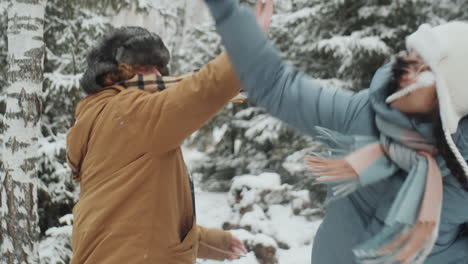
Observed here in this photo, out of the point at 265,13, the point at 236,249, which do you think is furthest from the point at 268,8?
the point at 236,249

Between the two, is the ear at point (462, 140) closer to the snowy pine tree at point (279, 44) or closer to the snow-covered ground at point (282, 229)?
the snow-covered ground at point (282, 229)

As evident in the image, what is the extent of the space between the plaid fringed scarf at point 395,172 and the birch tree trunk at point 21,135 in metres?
3.26

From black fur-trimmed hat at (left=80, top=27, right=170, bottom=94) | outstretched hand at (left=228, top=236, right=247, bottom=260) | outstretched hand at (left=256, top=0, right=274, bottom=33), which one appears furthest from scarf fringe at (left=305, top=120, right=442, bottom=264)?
outstretched hand at (left=228, top=236, right=247, bottom=260)

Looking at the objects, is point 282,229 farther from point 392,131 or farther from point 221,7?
point 221,7

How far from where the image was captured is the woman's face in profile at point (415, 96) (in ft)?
3.28

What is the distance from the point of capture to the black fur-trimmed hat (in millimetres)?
1798

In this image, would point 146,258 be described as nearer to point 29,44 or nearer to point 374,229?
point 374,229

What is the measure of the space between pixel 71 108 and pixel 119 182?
14.0ft

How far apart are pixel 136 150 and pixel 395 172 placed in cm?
103

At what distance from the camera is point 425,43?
1.00m

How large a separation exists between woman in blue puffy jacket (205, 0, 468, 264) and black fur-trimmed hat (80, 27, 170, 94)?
83 cm

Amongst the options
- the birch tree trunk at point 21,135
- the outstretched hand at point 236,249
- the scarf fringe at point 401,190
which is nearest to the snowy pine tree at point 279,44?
the birch tree trunk at point 21,135

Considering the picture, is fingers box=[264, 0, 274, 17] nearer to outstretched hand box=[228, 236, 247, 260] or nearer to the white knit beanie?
the white knit beanie

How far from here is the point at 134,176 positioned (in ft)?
5.41
